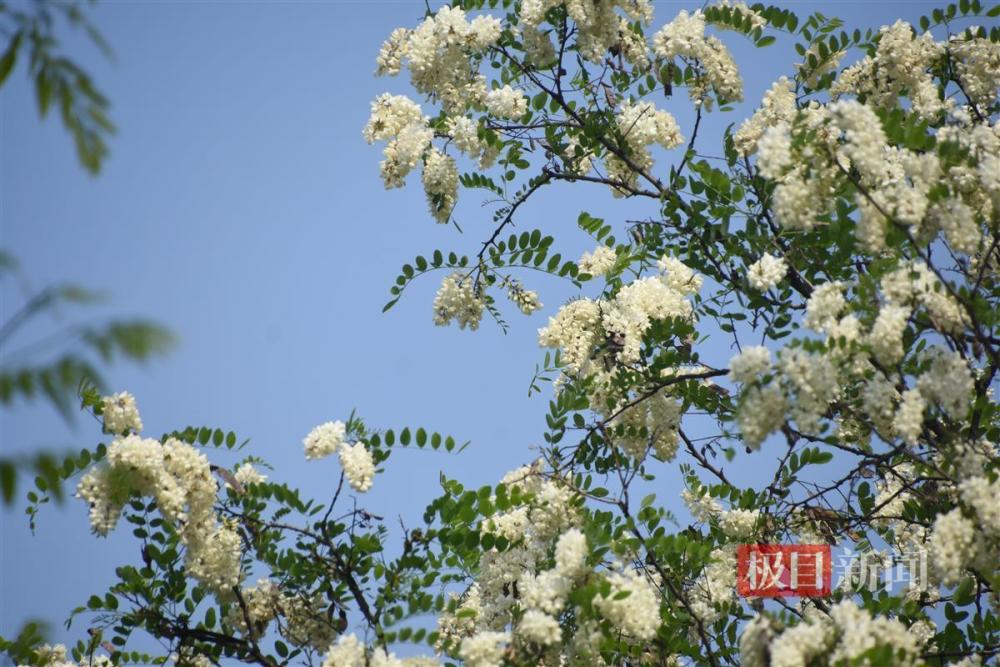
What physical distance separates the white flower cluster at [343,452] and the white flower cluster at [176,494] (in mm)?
403

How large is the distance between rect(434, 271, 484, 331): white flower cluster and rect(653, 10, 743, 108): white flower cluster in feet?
4.66

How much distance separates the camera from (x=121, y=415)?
12.5 feet

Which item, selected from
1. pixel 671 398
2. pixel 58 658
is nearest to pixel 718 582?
pixel 671 398

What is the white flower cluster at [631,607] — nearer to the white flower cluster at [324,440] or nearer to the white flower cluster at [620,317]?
the white flower cluster at [324,440]

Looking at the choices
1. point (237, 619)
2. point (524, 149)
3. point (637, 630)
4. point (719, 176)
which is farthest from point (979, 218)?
point (237, 619)

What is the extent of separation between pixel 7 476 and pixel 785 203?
2.62 meters

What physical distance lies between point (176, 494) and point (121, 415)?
403 millimetres

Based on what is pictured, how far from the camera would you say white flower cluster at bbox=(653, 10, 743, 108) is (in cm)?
458

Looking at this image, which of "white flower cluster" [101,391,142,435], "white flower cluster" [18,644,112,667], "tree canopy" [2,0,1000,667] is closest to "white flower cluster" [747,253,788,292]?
"tree canopy" [2,0,1000,667]

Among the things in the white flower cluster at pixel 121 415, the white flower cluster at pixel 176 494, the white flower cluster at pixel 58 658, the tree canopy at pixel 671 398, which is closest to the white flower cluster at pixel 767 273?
the tree canopy at pixel 671 398

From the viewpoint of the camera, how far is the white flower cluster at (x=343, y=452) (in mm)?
3719

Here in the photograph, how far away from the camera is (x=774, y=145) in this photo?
10.8 feet

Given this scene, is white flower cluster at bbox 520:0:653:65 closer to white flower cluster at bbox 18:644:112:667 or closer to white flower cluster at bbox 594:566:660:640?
white flower cluster at bbox 594:566:660:640

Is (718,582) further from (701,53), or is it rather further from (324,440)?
(701,53)
